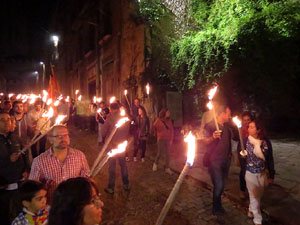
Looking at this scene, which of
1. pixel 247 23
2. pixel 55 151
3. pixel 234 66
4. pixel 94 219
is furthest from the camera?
pixel 234 66

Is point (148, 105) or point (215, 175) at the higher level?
point (148, 105)

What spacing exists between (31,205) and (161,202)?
3.23m

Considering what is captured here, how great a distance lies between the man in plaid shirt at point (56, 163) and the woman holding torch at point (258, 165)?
270 centimetres

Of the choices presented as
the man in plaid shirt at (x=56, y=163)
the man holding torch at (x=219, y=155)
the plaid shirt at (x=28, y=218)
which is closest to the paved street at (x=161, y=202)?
the man holding torch at (x=219, y=155)

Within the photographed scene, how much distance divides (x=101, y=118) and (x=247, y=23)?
19.3 ft

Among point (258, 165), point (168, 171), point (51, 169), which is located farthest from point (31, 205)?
point (168, 171)

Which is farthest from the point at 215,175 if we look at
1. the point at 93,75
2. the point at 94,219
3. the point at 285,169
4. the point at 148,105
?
the point at 93,75

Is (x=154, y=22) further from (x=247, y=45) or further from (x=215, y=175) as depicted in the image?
(x=215, y=175)

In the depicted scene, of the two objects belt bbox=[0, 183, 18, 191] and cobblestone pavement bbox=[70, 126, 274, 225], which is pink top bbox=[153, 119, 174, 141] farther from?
belt bbox=[0, 183, 18, 191]

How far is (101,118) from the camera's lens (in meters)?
8.76

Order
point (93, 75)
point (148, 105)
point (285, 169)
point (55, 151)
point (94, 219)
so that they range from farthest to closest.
Answer: point (93, 75) < point (148, 105) < point (285, 169) < point (55, 151) < point (94, 219)

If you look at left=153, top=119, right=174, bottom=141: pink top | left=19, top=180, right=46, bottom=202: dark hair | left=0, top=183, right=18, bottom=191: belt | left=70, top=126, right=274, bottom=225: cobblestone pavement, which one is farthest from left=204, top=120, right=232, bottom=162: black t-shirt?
left=0, top=183, right=18, bottom=191: belt

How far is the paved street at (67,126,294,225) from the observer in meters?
4.50

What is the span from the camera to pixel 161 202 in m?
5.22
